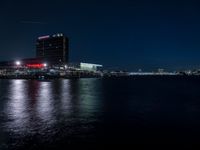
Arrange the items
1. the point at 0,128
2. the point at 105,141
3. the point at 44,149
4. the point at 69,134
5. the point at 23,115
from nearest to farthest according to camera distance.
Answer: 1. the point at 44,149
2. the point at 105,141
3. the point at 69,134
4. the point at 0,128
5. the point at 23,115

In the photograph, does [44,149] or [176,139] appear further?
[176,139]

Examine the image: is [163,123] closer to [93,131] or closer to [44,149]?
[93,131]

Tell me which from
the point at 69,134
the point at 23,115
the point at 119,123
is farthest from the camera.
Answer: the point at 23,115

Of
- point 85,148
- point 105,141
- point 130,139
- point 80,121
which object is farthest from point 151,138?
point 80,121

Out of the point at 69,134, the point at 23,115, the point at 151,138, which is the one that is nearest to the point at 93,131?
the point at 69,134

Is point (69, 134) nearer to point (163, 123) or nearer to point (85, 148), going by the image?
point (85, 148)

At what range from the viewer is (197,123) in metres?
24.4

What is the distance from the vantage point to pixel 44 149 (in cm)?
1572

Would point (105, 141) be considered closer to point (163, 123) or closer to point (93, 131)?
point (93, 131)

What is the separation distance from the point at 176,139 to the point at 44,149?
9619mm

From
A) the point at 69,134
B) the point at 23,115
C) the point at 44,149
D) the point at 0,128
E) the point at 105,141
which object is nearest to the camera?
the point at 44,149

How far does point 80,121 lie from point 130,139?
6.97m

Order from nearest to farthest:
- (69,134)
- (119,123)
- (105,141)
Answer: (105,141) → (69,134) → (119,123)

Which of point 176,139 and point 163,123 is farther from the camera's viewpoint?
point 163,123
